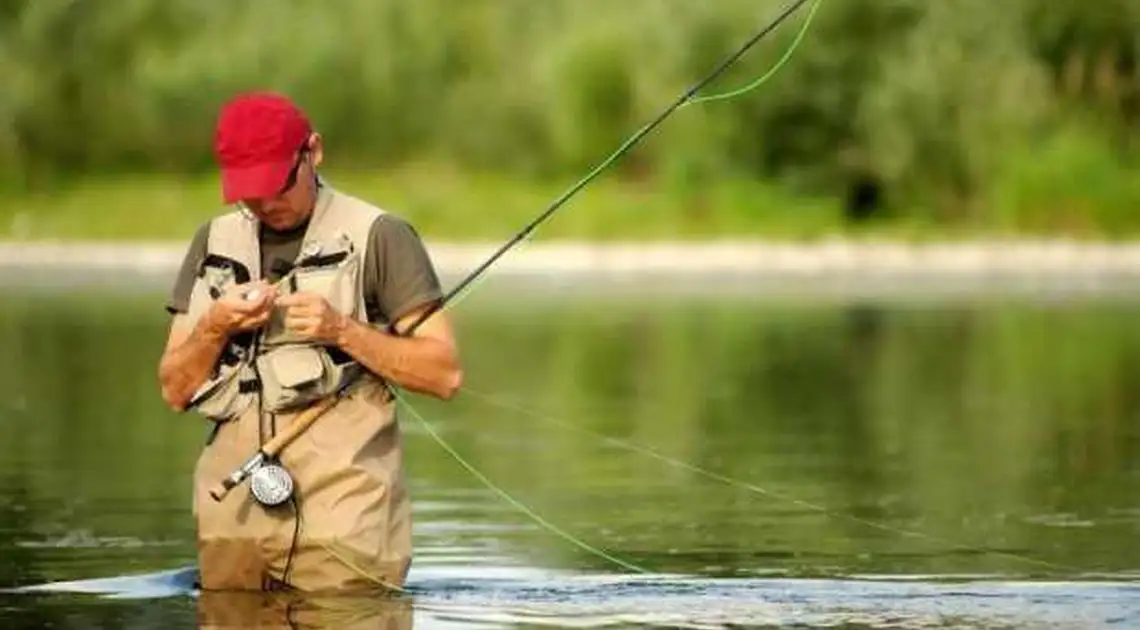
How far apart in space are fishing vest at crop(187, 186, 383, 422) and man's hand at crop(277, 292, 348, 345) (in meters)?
0.16

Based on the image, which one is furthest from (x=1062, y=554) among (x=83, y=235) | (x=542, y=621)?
(x=83, y=235)

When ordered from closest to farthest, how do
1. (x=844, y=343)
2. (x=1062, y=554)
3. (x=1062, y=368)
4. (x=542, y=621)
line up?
(x=542, y=621) → (x=1062, y=554) → (x=1062, y=368) → (x=844, y=343)

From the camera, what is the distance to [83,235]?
148 feet

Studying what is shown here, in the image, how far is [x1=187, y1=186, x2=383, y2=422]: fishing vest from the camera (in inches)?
358

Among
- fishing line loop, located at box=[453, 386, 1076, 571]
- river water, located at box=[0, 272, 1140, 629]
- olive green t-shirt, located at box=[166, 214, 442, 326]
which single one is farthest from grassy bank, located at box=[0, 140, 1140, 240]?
olive green t-shirt, located at box=[166, 214, 442, 326]

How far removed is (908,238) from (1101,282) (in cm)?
441

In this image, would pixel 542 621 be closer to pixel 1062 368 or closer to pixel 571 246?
pixel 1062 368

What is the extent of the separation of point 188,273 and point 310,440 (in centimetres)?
52

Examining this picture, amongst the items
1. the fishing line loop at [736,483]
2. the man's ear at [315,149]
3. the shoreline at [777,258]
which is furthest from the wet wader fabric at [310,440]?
the shoreline at [777,258]

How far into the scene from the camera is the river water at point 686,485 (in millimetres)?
10531

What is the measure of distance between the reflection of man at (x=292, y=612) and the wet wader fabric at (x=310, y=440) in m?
0.09

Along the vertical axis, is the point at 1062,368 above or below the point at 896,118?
below

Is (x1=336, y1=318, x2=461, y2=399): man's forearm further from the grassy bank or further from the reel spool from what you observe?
the grassy bank

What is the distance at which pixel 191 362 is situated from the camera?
29.6ft
